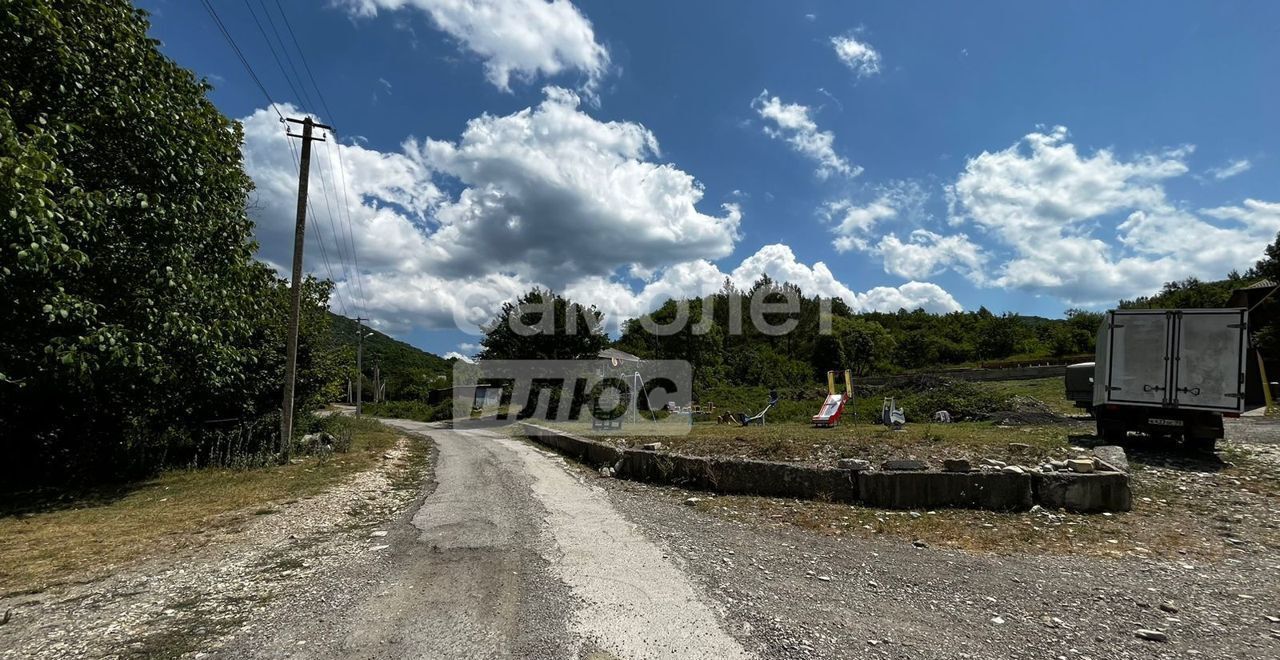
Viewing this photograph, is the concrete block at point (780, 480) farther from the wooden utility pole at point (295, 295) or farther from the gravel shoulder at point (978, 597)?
the wooden utility pole at point (295, 295)

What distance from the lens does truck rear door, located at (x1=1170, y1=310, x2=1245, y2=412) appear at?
9570 mm

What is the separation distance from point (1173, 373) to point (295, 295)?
19069 mm

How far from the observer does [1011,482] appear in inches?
277

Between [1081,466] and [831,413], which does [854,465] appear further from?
[831,413]

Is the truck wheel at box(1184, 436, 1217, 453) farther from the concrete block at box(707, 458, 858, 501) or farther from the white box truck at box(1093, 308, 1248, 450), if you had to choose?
the concrete block at box(707, 458, 858, 501)

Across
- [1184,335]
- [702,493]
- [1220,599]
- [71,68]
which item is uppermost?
[71,68]

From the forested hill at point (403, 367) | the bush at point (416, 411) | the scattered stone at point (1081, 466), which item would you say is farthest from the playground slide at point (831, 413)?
the forested hill at point (403, 367)

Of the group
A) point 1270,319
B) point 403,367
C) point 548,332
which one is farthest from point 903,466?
point 403,367

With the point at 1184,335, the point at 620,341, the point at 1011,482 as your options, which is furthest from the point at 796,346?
the point at 1011,482

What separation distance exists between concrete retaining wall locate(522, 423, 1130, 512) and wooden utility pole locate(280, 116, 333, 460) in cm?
988

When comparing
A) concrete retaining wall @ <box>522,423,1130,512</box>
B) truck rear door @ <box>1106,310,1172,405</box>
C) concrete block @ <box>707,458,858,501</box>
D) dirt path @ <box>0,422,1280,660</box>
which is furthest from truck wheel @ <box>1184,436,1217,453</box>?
concrete block @ <box>707,458,858,501</box>

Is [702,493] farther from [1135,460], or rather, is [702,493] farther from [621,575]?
[1135,460]

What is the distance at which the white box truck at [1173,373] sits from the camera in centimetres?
968

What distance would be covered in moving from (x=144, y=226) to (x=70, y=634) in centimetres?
719
